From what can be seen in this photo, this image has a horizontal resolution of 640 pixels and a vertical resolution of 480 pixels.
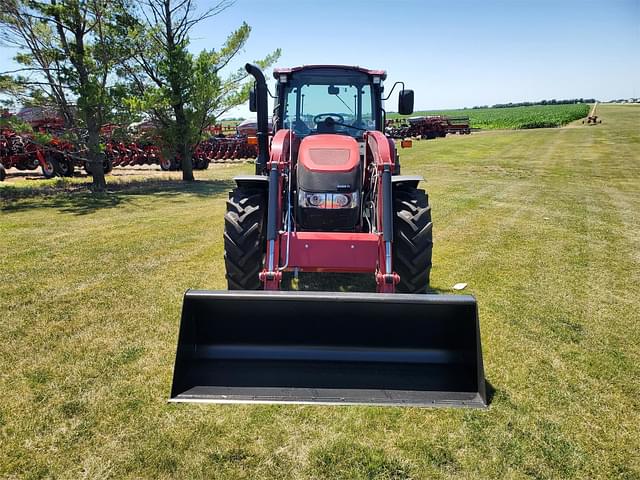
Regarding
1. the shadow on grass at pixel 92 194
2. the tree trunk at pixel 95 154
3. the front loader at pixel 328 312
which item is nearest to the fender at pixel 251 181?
the front loader at pixel 328 312

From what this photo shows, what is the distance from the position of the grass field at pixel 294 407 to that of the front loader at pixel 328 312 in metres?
0.17

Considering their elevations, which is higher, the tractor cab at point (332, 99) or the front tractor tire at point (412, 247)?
the tractor cab at point (332, 99)

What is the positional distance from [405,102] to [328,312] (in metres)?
3.16

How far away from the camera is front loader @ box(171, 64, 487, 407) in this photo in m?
3.01

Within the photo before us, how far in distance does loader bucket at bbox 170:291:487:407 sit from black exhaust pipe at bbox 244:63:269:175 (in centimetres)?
220

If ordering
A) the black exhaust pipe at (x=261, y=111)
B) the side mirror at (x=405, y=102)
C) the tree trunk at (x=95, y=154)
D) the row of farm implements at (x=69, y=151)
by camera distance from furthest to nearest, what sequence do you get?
the row of farm implements at (x=69, y=151) → the tree trunk at (x=95, y=154) → the side mirror at (x=405, y=102) → the black exhaust pipe at (x=261, y=111)

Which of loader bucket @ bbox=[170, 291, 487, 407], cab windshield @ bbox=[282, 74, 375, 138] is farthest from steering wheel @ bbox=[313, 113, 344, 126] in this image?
loader bucket @ bbox=[170, 291, 487, 407]

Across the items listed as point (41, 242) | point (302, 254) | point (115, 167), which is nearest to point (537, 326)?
point (302, 254)

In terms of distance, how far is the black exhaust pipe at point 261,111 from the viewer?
14.1 ft

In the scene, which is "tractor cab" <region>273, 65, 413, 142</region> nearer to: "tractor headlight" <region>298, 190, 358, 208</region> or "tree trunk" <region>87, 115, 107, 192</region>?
"tractor headlight" <region>298, 190, 358, 208</region>

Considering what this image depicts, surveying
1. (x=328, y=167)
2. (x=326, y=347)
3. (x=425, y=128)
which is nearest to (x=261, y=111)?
(x=328, y=167)

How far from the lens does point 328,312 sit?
10.7ft

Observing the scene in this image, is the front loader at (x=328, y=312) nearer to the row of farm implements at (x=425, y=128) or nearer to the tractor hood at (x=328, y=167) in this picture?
the tractor hood at (x=328, y=167)

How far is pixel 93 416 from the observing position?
2900 millimetres
